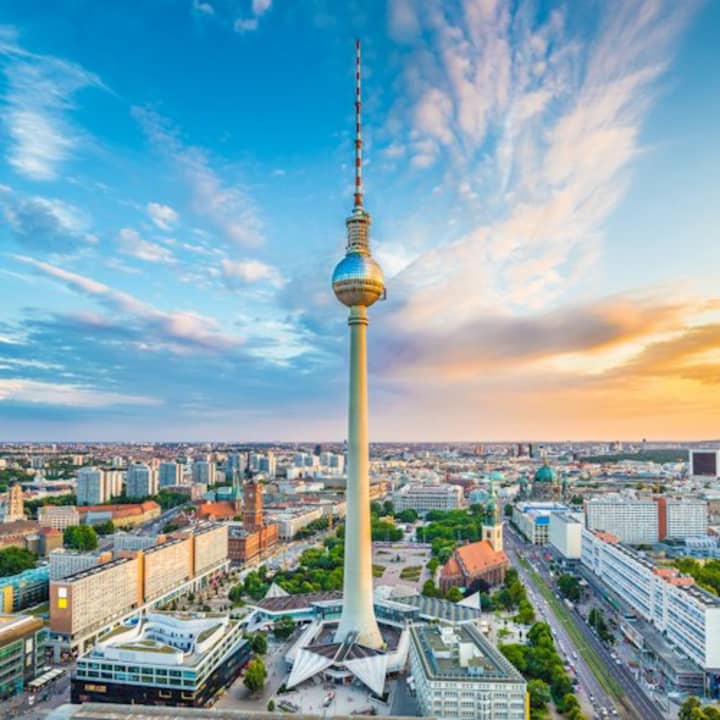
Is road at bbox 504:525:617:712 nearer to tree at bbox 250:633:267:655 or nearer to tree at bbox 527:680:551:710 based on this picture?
tree at bbox 527:680:551:710

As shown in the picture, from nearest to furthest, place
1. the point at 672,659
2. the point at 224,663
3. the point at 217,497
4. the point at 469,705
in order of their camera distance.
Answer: the point at 469,705 → the point at 224,663 → the point at 672,659 → the point at 217,497

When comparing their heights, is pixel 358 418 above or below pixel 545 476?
above

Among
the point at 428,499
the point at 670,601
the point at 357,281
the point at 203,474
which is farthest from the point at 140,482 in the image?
the point at 670,601

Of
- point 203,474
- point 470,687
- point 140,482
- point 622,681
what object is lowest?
point 622,681

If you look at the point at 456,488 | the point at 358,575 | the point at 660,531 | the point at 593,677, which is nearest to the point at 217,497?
the point at 456,488

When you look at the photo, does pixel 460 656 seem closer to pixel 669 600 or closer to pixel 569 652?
pixel 569 652

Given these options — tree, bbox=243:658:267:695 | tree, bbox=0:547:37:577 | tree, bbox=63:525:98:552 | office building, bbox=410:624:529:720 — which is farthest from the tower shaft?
tree, bbox=63:525:98:552

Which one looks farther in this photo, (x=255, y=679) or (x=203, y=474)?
(x=203, y=474)

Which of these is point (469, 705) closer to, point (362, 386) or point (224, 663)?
point (224, 663)
